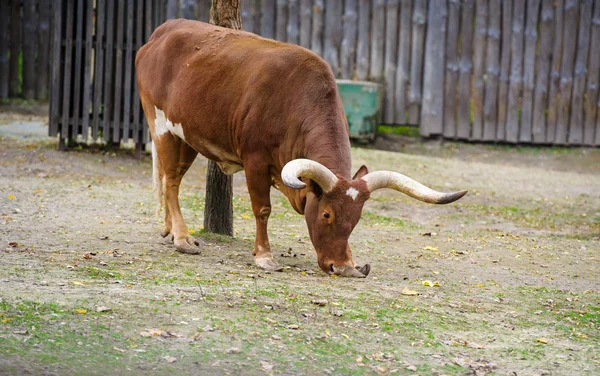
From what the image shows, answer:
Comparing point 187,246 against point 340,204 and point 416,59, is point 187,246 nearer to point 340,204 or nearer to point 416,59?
point 340,204

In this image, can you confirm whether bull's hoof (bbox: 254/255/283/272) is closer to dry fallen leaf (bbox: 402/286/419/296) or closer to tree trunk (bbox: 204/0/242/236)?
dry fallen leaf (bbox: 402/286/419/296)

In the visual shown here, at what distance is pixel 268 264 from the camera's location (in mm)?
7305

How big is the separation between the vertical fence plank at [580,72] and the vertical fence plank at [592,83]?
0.26 feet

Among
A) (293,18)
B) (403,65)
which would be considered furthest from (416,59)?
(293,18)

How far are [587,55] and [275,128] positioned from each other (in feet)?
33.8

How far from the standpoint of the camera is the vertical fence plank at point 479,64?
51.7ft

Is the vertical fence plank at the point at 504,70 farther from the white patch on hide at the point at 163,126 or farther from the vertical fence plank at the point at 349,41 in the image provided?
the white patch on hide at the point at 163,126

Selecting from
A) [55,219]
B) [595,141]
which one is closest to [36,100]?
[55,219]

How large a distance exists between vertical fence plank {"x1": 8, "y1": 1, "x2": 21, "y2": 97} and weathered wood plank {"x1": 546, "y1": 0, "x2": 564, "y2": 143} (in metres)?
10.5

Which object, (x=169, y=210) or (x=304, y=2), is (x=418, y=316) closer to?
(x=169, y=210)

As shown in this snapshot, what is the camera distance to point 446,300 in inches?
260

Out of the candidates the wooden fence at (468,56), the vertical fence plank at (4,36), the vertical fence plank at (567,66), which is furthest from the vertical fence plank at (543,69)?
the vertical fence plank at (4,36)

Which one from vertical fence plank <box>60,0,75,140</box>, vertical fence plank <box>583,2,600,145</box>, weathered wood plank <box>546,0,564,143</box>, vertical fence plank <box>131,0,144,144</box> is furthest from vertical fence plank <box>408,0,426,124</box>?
vertical fence plank <box>60,0,75,140</box>

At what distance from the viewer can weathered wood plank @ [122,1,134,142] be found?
12.8m
